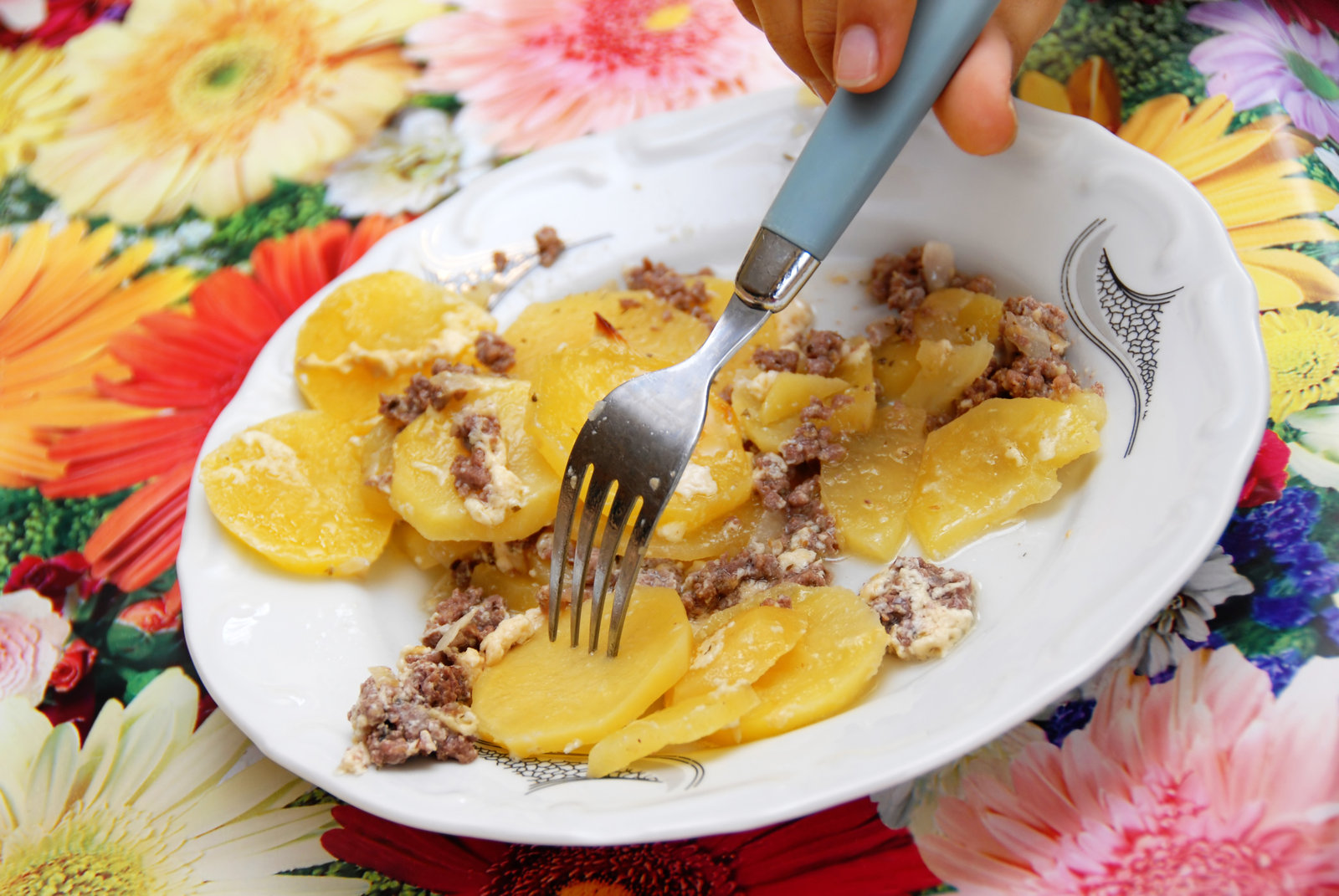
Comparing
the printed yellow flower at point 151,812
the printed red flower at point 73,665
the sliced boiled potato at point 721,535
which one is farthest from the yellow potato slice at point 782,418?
the printed red flower at point 73,665

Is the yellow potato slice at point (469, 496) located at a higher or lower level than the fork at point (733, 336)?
lower

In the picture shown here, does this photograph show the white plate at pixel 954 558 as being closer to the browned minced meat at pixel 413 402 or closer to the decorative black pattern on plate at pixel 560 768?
the decorative black pattern on plate at pixel 560 768

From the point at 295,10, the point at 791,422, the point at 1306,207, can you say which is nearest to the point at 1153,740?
the point at 791,422

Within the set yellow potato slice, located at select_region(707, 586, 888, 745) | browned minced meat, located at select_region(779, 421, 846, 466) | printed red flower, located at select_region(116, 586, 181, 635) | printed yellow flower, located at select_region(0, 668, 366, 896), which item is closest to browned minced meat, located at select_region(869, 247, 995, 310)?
browned minced meat, located at select_region(779, 421, 846, 466)

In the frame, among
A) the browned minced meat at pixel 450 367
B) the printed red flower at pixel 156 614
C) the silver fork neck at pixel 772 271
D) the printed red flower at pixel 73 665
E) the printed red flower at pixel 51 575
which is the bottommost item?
the printed red flower at pixel 73 665

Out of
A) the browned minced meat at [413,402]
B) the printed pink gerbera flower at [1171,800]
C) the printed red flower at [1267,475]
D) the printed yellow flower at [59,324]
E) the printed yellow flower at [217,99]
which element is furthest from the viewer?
the printed yellow flower at [217,99]

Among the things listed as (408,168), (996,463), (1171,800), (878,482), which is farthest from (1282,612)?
(408,168)
